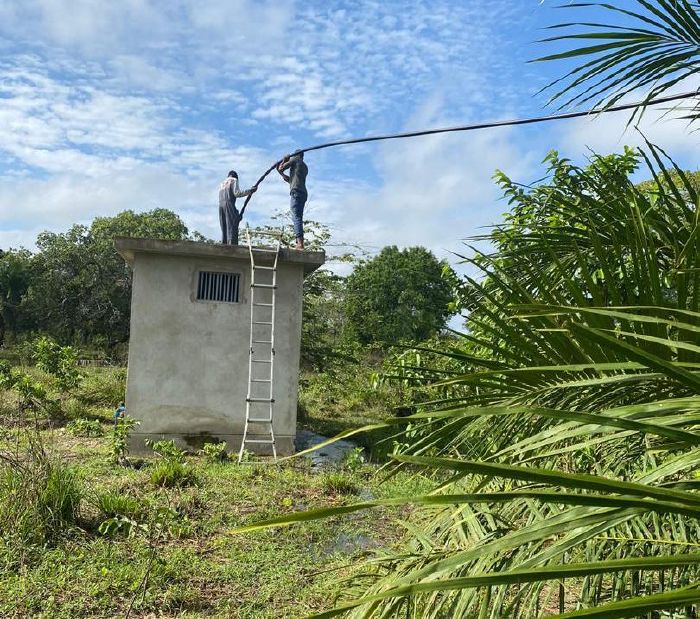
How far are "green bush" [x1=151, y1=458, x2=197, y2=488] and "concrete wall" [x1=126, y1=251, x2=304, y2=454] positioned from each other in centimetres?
231

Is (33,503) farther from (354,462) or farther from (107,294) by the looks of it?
(107,294)

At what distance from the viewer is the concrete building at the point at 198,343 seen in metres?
8.99

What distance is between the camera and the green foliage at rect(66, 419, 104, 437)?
377 inches

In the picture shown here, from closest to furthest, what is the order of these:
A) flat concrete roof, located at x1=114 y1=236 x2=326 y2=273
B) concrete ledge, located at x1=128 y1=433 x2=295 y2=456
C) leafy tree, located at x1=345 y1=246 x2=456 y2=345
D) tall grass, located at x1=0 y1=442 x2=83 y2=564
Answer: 1. tall grass, located at x1=0 y1=442 x2=83 y2=564
2. concrete ledge, located at x1=128 y1=433 x2=295 y2=456
3. flat concrete roof, located at x1=114 y1=236 x2=326 y2=273
4. leafy tree, located at x1=345 y1=246 x2=456 y2=345

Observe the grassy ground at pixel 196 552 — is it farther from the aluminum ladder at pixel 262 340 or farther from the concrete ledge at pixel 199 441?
the aluminum ladder at pixel 262 340

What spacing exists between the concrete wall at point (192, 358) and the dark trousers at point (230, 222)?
0.72 metres

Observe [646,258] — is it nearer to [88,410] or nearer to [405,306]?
[88,410]

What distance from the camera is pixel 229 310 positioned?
30.4ft

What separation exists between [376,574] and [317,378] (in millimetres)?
13755

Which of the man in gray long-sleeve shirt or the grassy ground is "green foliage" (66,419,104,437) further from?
the man in gray long-sleeve shirt

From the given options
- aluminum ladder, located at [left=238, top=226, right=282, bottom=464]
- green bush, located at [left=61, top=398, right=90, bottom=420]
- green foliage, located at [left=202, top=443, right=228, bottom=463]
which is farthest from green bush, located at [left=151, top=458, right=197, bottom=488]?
green bush, located at [left=61, top=398, right=90, bottom=420]

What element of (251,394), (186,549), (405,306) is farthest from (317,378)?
(405,306)

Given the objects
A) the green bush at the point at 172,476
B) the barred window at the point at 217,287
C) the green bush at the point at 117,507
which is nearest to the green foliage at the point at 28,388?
the barred window at the point at 217,287

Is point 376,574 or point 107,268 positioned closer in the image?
point 376,574
